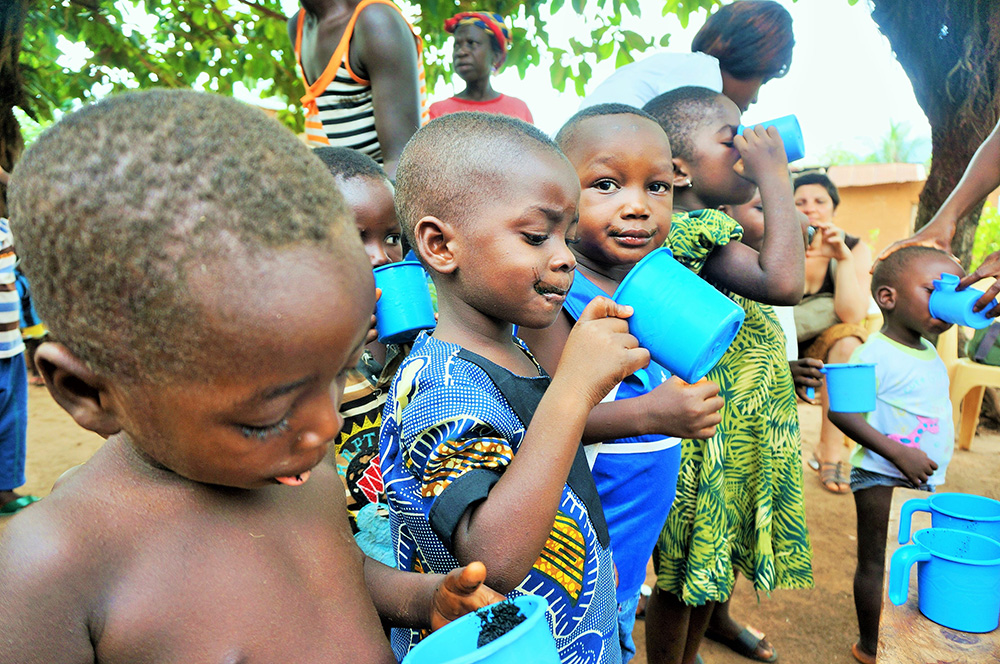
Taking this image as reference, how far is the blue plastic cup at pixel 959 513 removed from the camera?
65.1 inches

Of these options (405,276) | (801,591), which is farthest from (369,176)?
(801,591)

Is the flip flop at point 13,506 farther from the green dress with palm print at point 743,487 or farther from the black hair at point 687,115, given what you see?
the black hair at point 687,115

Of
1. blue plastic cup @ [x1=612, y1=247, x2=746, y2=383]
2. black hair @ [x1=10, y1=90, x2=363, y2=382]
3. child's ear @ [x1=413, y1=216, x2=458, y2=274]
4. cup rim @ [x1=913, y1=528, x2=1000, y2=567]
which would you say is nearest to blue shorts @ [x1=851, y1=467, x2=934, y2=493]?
cup rim @ [x1=913, y1=528, x2=1000, y2=567]

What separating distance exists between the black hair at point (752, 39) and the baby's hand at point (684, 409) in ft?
6.65

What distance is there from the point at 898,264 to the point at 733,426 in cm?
130

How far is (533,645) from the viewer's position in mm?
761

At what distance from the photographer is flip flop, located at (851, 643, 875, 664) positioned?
2736mm

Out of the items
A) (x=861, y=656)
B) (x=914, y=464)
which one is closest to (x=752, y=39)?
(x=914, y=464)

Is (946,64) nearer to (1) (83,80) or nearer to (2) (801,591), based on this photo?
(2) (801,591)

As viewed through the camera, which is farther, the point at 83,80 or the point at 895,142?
the point at 895,142

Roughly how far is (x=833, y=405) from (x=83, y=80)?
21.7 ft

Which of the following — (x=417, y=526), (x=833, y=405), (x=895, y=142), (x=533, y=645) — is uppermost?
(x=533, y=645)

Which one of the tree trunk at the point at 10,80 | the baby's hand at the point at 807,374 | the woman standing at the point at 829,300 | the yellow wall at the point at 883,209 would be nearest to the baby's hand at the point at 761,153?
the baby's hand at the point at 807,374

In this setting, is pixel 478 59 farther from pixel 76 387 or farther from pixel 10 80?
pixel 76 387
